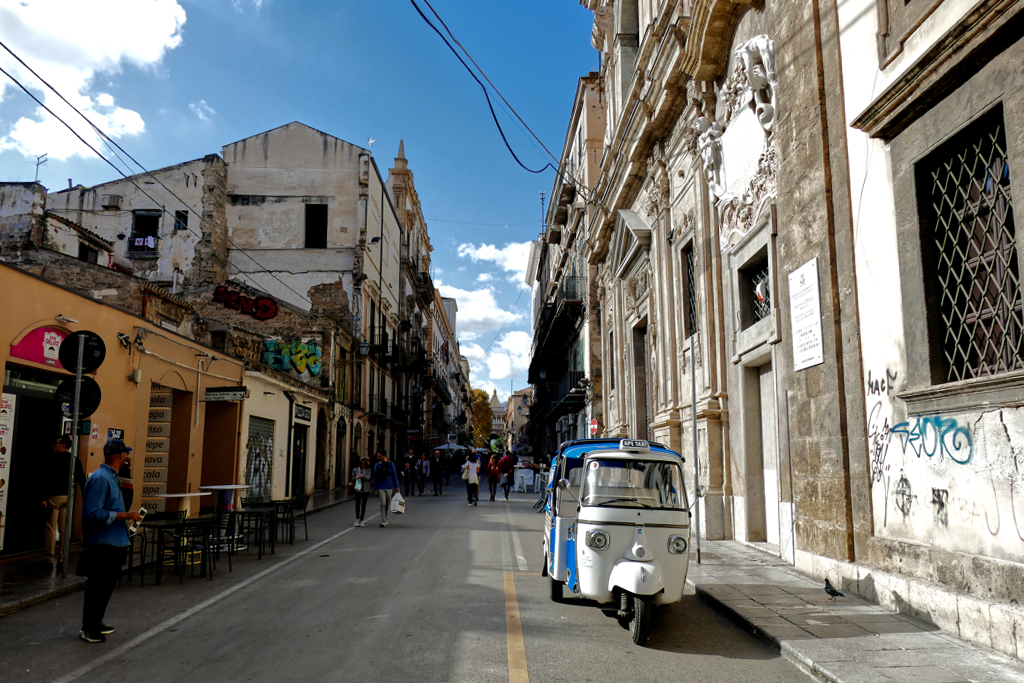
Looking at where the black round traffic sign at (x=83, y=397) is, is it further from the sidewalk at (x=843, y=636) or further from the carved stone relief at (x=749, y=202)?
the carved stone relief at (x=749, y=202)

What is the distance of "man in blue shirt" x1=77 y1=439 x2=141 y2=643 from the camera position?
609 cm

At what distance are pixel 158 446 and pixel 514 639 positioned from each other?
503 inches

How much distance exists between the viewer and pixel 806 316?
30.4 feet

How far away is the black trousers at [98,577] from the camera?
6.08 metres

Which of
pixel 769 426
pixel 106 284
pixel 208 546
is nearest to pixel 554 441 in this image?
pixel 106 284

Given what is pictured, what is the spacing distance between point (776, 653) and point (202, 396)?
1446cm

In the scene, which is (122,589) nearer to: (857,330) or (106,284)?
(857,330)

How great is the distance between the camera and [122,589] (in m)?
8.47

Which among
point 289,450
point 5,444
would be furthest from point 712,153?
point 289,450

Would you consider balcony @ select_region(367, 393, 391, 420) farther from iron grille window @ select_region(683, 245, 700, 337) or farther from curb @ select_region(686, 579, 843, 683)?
curb @ select_region(686, 579, 843, 683)

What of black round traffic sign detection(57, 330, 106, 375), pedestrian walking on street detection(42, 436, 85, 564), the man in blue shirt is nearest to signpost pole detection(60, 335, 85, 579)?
black round traffic sign detection(57, 330, 106, 375)

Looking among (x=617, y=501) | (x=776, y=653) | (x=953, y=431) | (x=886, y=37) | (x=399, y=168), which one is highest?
(x=399, y=168)

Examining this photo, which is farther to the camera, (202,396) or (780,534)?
(202,396)

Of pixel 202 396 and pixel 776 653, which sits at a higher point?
pixel 202 396
